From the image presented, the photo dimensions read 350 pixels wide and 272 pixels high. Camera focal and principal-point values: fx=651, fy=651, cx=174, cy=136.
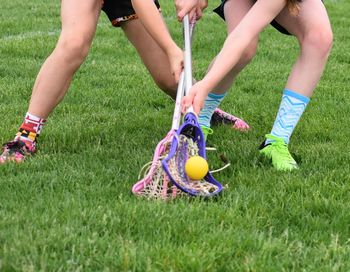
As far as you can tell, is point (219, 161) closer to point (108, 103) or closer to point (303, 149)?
point (303, 149)

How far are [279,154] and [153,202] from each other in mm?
965

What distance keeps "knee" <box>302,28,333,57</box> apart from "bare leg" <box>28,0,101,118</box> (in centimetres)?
117

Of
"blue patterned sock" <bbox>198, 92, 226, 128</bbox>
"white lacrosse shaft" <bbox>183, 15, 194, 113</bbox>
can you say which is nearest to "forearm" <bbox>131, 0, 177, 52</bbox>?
"white lacrosse shaft" <bbox>183, 15, 194, 113</bbox>

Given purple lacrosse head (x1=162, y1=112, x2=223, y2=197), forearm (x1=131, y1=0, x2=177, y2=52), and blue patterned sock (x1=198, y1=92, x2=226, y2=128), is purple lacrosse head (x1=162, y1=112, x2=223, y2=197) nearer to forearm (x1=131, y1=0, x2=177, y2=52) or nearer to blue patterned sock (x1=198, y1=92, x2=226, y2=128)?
forearm (x1=131, y1=0, x2=177, y2=52)

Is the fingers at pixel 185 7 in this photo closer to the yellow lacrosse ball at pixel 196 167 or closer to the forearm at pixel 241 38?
the forearm at pixel 241 38

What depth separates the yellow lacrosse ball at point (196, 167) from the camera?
110 inches

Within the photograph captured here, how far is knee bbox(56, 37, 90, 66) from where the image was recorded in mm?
3557

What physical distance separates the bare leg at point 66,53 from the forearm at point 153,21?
0.39 metres

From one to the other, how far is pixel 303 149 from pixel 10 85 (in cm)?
275

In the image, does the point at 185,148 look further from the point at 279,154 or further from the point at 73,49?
the point at 73,49

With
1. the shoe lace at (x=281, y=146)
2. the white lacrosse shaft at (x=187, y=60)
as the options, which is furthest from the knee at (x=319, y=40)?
the white lacrosse shaft at (x=187, y=60)

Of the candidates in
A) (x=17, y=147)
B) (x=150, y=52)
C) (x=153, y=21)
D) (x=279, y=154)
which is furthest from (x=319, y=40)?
(x=17, y=147)

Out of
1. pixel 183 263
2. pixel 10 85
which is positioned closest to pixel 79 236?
pixel 183 263

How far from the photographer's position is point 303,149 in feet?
12.4
